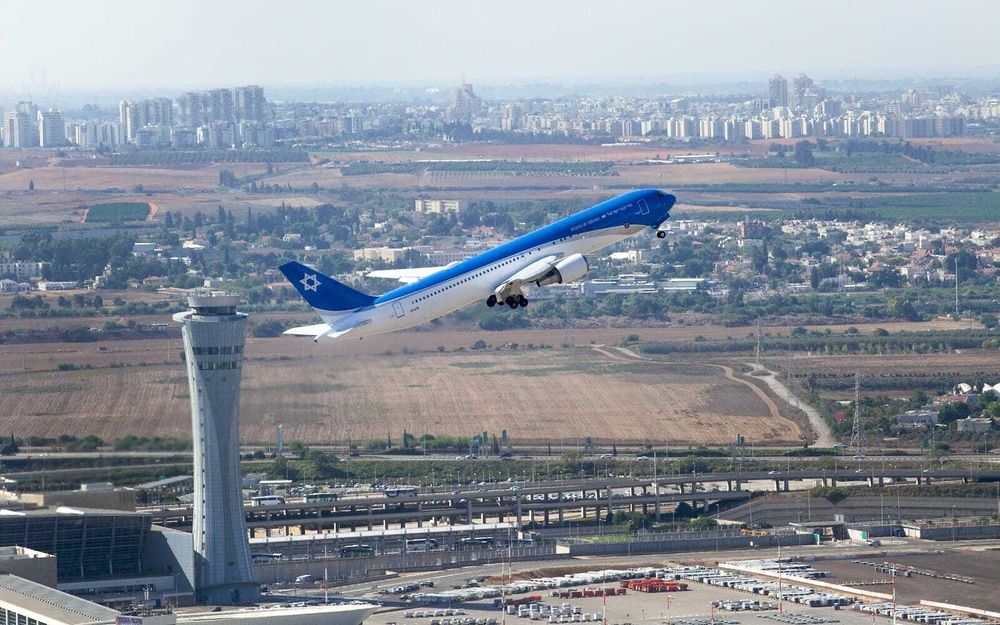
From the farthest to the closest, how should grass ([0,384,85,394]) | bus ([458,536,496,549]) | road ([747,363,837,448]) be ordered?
road ([747,363,837,448]), grass ([0,384,85,394]), bus ([458,536,496,549])

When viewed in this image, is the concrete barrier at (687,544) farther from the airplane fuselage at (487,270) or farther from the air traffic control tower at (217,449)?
the airplane fuselage at (487,270)

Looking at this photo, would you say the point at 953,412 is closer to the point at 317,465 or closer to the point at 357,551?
the point at 317,465

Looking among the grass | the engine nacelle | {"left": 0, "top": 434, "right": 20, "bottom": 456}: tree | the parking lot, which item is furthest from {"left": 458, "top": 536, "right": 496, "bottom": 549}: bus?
the engine nacelle

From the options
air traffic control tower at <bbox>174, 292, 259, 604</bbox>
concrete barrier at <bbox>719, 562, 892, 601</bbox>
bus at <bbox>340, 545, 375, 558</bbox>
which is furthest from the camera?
bus at <bbox>340, 545, 375, 558</bbox>

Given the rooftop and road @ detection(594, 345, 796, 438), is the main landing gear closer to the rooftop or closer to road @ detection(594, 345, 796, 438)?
the rooftop

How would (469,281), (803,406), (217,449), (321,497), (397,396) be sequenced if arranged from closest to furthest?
(469,281), (217,449), (321,497), (397,396), (803,406)

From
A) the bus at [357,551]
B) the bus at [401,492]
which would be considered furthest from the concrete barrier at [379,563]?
the bus at [401,492]

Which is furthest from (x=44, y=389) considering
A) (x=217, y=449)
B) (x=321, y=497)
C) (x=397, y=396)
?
(x=217, y=449)
